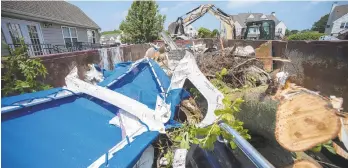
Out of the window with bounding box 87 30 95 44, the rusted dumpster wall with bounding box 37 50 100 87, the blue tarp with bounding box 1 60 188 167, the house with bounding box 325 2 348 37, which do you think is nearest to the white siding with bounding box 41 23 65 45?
the window with bounding box 87 30 95 44

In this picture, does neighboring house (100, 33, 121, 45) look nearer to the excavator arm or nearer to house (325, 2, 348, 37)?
the excavator arm

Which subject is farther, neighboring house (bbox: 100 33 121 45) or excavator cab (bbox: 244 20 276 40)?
neighboring house (bbox: 100 33 121 45)

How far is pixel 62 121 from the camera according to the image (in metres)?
2.04

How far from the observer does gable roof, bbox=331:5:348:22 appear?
3309 cm

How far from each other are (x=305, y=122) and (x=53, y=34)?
12.7m

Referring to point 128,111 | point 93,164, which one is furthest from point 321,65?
point 93,164

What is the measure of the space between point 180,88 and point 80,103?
1320 mm

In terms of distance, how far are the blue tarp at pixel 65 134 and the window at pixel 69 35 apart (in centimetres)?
1127

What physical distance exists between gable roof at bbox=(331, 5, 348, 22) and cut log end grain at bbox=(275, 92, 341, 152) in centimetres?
4450

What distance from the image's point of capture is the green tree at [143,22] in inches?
666

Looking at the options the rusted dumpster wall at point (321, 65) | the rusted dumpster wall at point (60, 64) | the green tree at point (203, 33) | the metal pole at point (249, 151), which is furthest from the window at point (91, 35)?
the metal pole at point (249, 151)

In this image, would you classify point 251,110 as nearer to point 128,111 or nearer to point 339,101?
point 339,101

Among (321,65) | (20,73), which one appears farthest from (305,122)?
(20,73)

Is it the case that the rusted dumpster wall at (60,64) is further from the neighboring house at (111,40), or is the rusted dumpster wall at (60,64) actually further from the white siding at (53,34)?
the neighboring house at (111,40)
